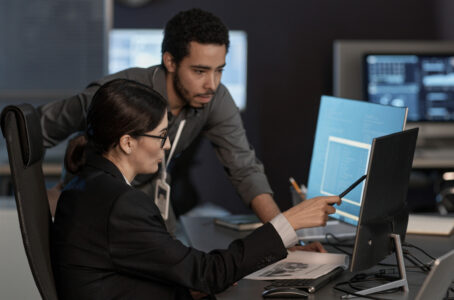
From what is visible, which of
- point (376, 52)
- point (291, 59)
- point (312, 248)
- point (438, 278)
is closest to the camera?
point (438, 278)

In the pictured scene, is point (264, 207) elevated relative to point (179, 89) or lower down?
lower down

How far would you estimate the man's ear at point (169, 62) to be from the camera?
85.1 inches

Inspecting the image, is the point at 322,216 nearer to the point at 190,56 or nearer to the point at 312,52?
the point at 190,56

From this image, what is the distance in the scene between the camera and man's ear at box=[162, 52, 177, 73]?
2161 mm

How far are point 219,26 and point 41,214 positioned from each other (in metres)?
0.91

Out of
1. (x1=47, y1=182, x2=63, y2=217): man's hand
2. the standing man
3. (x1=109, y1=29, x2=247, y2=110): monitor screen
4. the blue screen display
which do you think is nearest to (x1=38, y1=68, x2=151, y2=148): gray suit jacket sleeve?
the standing man

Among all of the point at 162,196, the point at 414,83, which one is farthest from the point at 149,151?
the point at 414,83

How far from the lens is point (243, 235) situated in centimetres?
216

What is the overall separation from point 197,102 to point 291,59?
271cm

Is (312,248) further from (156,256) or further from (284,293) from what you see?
(156,256)

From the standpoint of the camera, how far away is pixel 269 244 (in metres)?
1.52

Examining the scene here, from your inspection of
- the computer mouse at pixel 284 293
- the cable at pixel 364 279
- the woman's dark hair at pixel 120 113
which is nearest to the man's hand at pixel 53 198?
the woman's dark hair at pixel 120 113

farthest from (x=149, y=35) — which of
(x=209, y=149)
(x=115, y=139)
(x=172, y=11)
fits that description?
(x=115, y=139)

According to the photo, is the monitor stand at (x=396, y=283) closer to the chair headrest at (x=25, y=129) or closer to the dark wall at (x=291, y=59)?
the chair headrest at (x=25, y=129)
